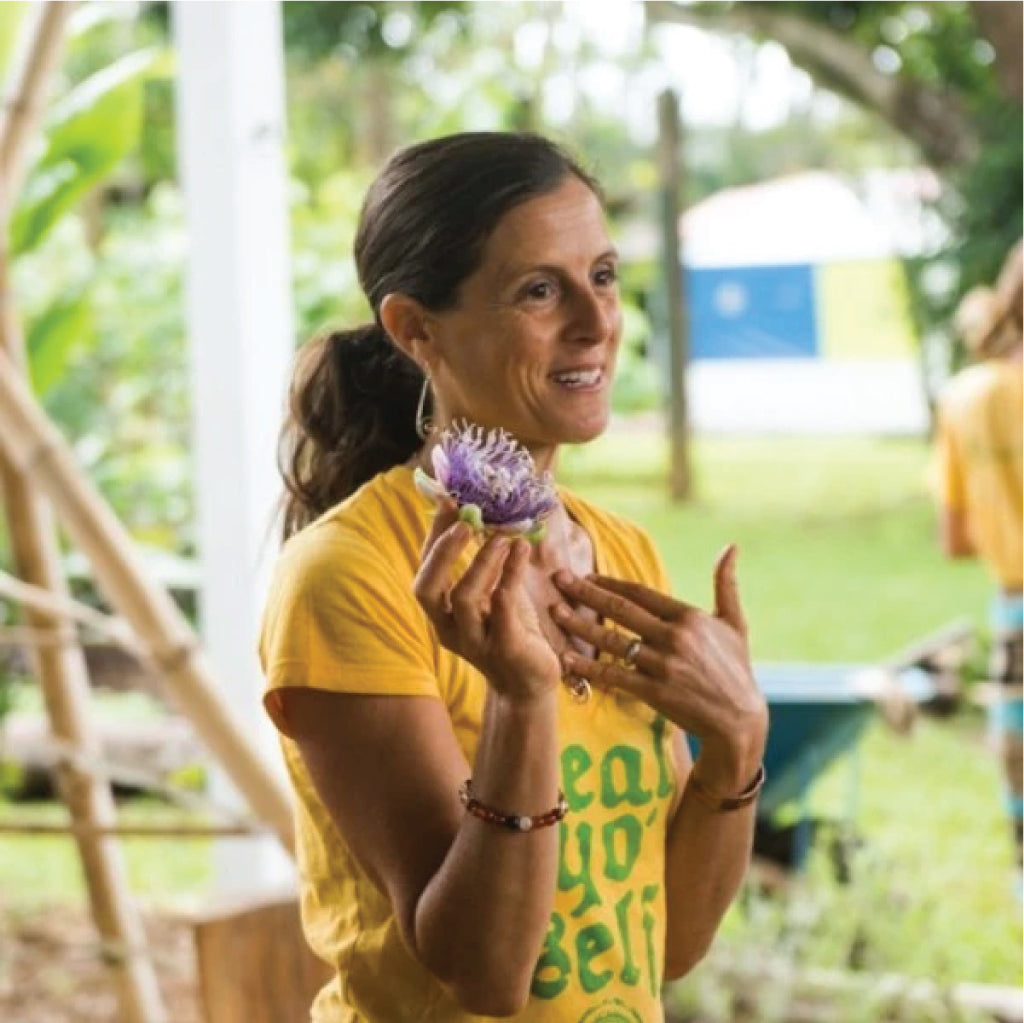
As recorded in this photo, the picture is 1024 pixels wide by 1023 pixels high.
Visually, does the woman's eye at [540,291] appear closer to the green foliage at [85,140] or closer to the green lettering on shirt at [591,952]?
the green lettering on shirt at [591,952]

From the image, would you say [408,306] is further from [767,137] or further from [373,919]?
[767,137]

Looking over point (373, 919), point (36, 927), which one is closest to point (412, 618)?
point (373, 919)

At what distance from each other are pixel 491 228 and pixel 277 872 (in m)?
1.56

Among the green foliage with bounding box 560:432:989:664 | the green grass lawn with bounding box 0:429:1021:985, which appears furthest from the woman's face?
the green foliage with bounding box 560:432:989:664

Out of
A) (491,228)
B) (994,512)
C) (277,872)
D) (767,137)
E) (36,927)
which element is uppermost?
(767,137)

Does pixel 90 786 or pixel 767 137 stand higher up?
pixel 767 137

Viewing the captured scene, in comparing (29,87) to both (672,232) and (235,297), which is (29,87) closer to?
(235,297)

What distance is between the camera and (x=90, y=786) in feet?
8.04

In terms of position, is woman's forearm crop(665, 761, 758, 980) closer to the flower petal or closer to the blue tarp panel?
the flower petal

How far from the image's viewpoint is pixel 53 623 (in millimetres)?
2363

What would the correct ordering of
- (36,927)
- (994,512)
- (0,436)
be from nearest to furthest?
(0,436), (994,512), (36,927)

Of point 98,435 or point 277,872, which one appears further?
point 98,435

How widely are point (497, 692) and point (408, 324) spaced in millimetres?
241

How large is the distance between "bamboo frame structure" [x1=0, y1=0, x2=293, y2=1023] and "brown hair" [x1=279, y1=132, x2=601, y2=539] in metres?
0.70
